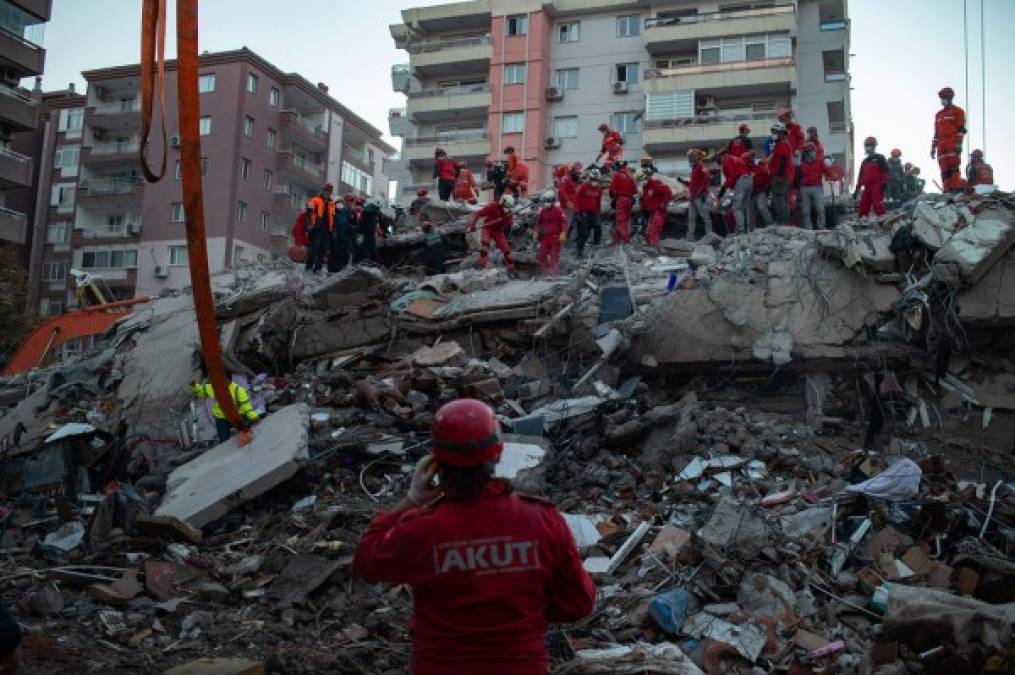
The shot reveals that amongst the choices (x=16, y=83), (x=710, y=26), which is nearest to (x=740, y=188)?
(x=710, y=26)

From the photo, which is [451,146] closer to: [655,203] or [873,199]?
[655,203]

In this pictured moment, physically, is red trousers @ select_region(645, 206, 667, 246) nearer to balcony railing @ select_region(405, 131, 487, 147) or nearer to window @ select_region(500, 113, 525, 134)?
window @ select_region(500, 113, 525, 134)

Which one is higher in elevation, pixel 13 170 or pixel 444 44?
pixel 444 44

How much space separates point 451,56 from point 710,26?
10969 mm

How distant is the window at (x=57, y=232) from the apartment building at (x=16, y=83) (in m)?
9.99

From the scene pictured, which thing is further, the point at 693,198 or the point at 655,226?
the point at 693,198

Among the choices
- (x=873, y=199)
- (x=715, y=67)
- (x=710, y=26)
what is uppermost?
(x=710, y=26)

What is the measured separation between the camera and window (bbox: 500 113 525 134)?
33875 millimetres

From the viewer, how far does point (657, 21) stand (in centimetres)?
3203

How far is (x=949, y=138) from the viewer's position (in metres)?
11.6

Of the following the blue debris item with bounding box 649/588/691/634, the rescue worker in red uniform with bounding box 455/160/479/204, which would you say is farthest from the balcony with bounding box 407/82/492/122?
the blue debris item with bounding box 649/588/691/634

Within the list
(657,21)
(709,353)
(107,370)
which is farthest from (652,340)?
(657,21)

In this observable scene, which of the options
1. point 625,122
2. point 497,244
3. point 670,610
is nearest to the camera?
point 670,610

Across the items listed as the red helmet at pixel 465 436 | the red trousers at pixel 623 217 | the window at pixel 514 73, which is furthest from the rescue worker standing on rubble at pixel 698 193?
the window at pixel 514 73
